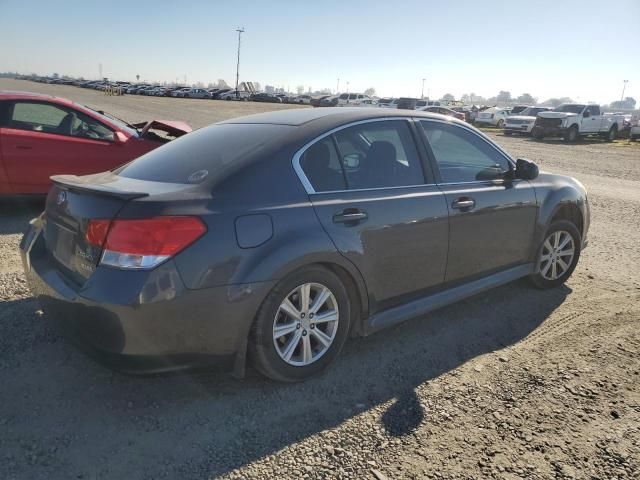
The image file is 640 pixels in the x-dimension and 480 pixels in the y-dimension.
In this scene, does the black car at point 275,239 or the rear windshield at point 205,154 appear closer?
the black car at point 275,239

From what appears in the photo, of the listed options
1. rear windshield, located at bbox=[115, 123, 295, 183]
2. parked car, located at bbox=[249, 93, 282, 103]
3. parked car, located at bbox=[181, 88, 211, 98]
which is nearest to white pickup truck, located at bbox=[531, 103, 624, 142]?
rear windshield, located at bbox=[115, 123, 295, 183]

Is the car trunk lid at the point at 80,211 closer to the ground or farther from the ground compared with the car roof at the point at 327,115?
closer to the ground

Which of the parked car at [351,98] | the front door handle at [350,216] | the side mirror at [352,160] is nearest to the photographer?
the front door handle at [350,216]

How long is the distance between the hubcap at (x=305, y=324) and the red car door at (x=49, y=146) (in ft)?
16.5

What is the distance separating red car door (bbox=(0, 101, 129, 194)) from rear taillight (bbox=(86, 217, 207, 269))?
484 cm

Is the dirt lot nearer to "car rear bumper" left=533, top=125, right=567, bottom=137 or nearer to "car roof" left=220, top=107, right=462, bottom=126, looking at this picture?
"car roof" left=220, top=107, right=462, bottom=126

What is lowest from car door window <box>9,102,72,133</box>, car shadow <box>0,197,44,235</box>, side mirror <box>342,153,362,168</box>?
car shadow <box>0,197,44,235</box>

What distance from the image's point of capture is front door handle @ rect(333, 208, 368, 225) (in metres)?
3.17

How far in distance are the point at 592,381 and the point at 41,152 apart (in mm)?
6639

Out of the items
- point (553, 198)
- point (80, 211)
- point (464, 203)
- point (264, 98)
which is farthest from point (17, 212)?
point (264, 98)

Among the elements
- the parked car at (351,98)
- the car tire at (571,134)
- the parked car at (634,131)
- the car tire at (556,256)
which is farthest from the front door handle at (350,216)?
the parked car at (351,98)

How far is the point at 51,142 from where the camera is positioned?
267 inches

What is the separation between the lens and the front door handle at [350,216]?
317cm

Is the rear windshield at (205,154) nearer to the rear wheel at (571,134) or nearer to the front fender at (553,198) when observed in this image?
the front fender at (553,198)
